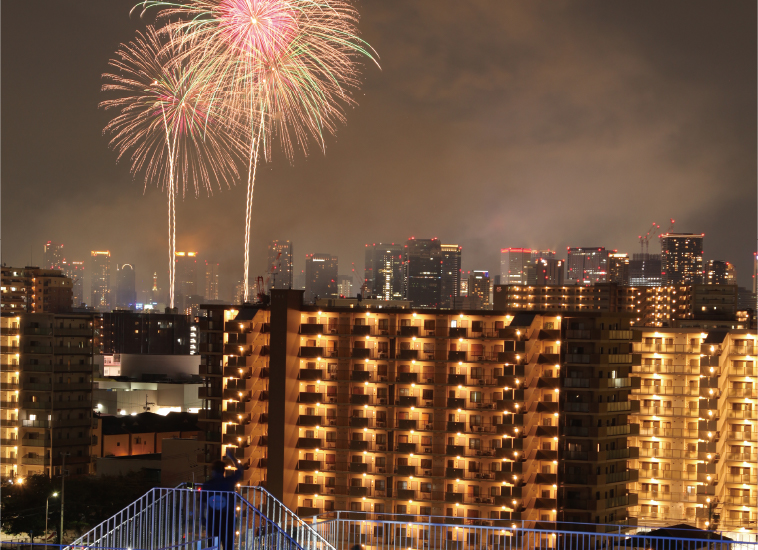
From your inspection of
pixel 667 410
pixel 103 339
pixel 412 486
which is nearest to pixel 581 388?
pixel 412 486

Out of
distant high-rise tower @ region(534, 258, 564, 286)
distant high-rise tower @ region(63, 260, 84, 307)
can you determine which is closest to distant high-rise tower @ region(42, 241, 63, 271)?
distant high-rise tower @ region(63, 260, 84, 307)

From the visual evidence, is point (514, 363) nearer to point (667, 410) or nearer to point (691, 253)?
point (667, 410)

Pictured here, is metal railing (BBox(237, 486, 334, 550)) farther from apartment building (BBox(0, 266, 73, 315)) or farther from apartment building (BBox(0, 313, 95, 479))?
apartment building (BBox(0, 266, 73, 315))

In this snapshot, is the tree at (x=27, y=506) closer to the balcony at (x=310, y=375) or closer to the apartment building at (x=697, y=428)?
the balcony at (x=310, y=375)

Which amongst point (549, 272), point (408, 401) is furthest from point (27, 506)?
point (549, 272)

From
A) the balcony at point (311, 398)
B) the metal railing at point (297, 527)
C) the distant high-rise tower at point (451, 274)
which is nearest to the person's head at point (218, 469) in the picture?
the metal railing at point (297, 527)
